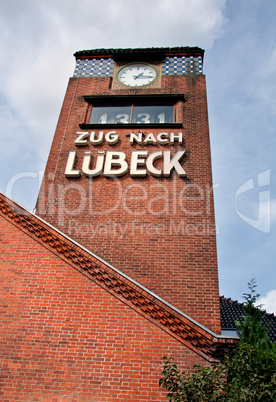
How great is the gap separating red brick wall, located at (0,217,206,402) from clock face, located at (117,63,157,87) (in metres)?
8.73

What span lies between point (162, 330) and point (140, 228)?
315cm

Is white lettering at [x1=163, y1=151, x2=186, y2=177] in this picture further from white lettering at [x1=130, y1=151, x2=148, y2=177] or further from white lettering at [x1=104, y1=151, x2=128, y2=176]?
white lettering at [x1=104, y1=151, x2=128, y2=176]

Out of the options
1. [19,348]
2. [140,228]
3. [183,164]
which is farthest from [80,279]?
[183,164]

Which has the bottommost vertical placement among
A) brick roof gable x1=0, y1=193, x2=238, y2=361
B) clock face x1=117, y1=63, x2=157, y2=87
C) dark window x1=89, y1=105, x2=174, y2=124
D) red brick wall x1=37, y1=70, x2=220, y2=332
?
brick roof gable x1=0, y1=193, x2=238, y2=361

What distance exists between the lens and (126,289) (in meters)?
7.28

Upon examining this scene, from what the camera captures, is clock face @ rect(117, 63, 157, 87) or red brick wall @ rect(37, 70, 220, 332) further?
clock face @ rect(117, 63, 157, 87)

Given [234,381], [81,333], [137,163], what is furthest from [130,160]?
[234,381]

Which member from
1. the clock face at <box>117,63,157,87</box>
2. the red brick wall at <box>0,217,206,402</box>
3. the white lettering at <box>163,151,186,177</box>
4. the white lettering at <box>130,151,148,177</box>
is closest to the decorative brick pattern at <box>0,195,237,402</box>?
the red brick wall at <box>0,217,206,402</box>

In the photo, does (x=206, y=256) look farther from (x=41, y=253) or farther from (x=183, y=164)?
(x=41, y=253)

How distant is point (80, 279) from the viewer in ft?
24.9

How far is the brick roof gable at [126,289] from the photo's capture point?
6.73m

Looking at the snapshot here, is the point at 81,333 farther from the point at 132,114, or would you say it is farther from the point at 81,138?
the point at 132,114

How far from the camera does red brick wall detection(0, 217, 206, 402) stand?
252 inches

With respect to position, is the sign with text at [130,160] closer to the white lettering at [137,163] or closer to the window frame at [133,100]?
the white lettering at [137,163]
